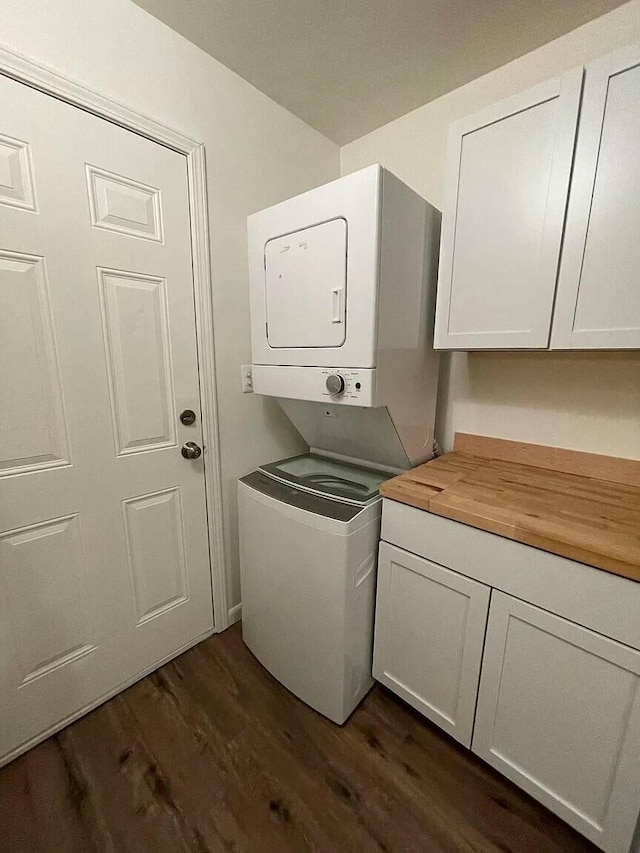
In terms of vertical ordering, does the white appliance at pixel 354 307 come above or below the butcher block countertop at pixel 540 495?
above

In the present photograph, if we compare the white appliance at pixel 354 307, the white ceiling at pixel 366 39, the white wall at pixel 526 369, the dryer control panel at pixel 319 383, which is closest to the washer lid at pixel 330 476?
the white appliance at pixel 354 307

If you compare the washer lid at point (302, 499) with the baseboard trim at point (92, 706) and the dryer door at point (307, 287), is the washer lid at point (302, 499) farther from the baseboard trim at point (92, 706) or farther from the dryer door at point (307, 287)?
the baseboard trim at point (92, 706)

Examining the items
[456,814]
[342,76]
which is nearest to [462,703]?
[456,814]

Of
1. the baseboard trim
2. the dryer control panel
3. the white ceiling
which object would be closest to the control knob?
the dryer control panel

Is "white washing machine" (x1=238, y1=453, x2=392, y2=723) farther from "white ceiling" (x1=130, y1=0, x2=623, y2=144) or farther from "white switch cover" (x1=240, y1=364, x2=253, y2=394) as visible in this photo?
"white ceiling" (x1=130, y1=0, x2=623, y2=144)

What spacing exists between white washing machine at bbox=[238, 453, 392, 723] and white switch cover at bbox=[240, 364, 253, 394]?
15.8 inches

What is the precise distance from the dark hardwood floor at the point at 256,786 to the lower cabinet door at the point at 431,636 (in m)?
0.17

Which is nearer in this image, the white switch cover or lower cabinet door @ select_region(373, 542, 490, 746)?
lower cabinet door @ select_region(373, 542, 490, 746)

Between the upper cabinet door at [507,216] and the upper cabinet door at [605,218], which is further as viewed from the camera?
the upper cabinet door at [507,216]

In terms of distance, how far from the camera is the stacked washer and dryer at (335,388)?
1.17 metres

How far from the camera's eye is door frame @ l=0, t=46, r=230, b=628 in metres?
1.06

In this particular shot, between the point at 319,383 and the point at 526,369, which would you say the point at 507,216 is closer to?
the point at 526,369

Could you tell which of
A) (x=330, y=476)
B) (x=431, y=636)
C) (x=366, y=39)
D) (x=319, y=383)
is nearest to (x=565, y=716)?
(x=431, y=636)

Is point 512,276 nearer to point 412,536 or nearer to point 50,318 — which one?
point 412,536
